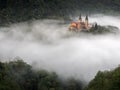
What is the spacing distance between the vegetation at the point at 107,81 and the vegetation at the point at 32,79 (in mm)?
22748

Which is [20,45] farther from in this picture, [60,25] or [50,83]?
[50,83]

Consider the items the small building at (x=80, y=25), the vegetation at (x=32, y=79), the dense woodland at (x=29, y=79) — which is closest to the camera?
the dense woodland at (x=29, y=79)

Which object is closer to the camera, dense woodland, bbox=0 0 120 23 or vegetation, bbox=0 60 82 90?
vegetation, bbox=0 60 82 90

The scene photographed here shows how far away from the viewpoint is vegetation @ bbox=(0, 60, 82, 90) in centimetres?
7962

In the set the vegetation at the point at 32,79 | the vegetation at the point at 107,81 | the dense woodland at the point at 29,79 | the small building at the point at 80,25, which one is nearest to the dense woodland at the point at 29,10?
the small building at the point at 80,25

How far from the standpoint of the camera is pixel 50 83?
8338 centimetres

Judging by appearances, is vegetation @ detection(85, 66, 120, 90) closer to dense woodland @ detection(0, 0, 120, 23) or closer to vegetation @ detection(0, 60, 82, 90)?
vegetation @ detection(0, 60, 82, 90)

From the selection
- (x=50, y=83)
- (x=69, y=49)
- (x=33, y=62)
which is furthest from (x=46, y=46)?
(x=50, y=83)

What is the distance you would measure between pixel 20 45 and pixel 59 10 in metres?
52.7

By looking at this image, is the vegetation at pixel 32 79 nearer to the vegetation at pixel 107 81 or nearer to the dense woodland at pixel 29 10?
the vegetation at pixel 107 81

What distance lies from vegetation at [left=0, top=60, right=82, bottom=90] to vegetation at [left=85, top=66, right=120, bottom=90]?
2275 cm

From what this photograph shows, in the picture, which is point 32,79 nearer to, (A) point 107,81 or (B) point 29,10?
(A) point 107,81

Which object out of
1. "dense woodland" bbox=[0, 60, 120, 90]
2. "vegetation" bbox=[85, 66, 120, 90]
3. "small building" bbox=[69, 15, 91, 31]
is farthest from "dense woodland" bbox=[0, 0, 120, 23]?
"vegetation" bbox=[85, 66, 120, 90]

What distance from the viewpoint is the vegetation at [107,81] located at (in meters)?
53.9
